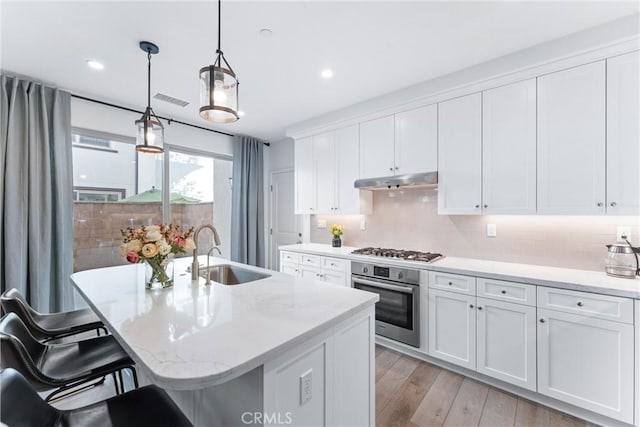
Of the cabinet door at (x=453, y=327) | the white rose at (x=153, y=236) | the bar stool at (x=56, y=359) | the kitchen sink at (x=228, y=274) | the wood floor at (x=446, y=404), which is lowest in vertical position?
the wood floor at (x=446, y=404)

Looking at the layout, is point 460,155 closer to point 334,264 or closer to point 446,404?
point 334,264

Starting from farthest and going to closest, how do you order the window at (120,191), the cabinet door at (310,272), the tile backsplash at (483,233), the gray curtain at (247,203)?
1. the gray curtain at (247,203)
2. the cabinet door at (310,272)
3. the window at (120,191)
4. the tile backsplash at (483,233)

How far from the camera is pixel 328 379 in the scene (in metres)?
1.25

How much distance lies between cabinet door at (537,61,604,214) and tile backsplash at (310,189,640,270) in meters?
0.32

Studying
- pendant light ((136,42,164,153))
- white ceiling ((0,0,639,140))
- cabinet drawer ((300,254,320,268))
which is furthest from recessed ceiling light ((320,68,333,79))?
cabinet drawer ((300,254,320,268))

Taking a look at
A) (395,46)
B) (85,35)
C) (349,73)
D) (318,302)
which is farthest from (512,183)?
(85,35)

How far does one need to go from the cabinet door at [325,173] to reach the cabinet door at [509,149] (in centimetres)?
173

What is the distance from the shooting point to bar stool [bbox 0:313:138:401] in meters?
1.11

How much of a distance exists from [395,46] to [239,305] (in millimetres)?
2170

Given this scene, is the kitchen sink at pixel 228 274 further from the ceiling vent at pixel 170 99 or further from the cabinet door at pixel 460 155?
the ceiling vent at pixel 170 99

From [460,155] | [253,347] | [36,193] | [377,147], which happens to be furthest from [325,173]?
[36,193]

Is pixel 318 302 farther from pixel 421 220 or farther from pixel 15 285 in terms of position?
pixel 15 285

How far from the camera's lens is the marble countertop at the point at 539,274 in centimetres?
174

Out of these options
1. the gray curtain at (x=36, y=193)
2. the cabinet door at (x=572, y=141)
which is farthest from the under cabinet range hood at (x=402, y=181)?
the gray curtain at (x=36, y=193)
